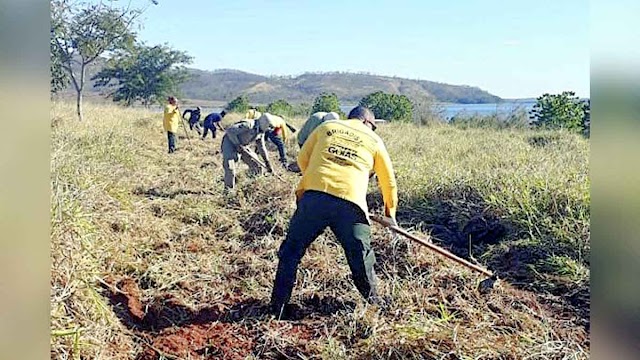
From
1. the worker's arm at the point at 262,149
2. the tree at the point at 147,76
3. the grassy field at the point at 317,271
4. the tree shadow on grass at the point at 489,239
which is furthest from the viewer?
the tree at the point at 147,76

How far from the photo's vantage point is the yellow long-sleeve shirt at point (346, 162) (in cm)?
312

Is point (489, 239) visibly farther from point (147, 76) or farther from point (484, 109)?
point (147, 76)

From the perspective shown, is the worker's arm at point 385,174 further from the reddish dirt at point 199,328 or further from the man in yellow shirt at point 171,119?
the man in yellow shirt at point 171,119

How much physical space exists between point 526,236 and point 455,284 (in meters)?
1.33

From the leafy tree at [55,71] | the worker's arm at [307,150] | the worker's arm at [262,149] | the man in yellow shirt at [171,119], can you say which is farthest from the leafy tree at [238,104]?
the worker's arm at [307,150]

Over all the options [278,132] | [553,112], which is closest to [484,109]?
[553,112]

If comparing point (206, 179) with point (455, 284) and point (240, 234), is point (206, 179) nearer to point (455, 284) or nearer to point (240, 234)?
point (240, 234)

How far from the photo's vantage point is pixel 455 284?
3.62 meters

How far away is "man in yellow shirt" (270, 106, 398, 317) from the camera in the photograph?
123 inches

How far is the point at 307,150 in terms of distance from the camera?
332 centimetres

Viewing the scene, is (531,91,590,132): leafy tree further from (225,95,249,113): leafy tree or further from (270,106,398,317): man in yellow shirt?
(225,95,249,113): leafy tree

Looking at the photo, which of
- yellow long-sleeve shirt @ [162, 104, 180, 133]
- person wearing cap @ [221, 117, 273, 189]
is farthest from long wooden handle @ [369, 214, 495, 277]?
yellow long-sleeve shirt @ [162, 104, 180, 133]

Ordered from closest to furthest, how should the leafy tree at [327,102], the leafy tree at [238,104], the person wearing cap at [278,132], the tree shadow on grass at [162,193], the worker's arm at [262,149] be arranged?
the tree shadow on grass at [162,193], the worker's arm at [262,149], the person wearing cap at [278,132], the leafy tree at [327,102], the leafy tree at [238,104]
